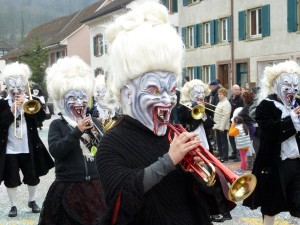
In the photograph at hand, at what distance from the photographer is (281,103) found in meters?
5.79

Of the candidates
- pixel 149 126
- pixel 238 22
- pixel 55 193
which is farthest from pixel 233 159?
pixel 238 22

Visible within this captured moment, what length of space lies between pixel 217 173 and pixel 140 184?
0.38 metres

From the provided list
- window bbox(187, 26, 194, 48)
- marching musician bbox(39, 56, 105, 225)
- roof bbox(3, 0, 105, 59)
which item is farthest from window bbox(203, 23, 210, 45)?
marching musician bbox(39, 56, 105, 225)

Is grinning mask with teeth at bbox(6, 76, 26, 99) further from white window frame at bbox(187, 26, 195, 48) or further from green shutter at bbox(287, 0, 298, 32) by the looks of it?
white window frame at bbox(187, 26, 195, 48)

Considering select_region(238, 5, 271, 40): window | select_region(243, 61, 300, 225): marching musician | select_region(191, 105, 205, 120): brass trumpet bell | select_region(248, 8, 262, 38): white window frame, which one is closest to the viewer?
select_region(243, 61, 300, 225): marching musician

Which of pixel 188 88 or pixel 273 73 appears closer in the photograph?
pixel 273 73

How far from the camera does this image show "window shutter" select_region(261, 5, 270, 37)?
21594mm

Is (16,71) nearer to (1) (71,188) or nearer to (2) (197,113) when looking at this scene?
(2) (197,113)

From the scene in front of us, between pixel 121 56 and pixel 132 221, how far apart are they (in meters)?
0.81

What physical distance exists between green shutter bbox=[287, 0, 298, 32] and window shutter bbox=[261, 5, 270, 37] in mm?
1392

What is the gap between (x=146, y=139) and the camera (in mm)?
2900

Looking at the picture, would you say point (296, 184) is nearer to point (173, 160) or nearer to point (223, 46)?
point (173, 160)

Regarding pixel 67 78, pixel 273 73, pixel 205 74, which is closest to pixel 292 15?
pixel 205 74

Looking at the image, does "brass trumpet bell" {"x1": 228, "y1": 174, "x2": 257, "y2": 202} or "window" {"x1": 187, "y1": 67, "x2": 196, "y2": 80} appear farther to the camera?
"window" {"x1": 187, "y1": 67, "x2": 196, "y2": 80}
